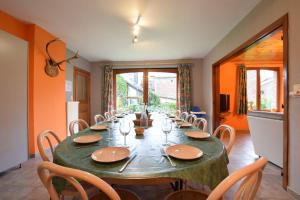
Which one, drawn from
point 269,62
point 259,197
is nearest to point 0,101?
point 259,197

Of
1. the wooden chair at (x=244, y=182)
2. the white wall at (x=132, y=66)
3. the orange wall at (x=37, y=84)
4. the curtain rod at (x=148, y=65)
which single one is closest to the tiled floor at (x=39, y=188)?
the orange wall at (x=37, y=84)

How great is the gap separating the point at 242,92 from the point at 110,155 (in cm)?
581

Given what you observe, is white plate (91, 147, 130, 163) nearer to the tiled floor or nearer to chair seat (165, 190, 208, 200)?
chair seat (165, 190, 208, 200)

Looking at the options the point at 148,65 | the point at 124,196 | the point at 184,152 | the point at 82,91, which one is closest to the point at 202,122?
the point at 184,152

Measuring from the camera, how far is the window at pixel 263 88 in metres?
5.98

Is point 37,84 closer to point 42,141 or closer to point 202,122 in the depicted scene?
point 42,141

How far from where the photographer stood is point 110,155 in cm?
107

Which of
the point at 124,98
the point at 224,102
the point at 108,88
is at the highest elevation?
the point at 108,88

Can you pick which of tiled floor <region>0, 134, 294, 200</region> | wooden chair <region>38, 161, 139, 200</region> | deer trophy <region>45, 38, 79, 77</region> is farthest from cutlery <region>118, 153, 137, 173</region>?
deer trophy <region>45, 38, 79, 77</region>

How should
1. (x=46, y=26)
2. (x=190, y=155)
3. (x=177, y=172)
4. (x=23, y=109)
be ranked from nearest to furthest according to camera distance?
(x=177, y=172)
(x=190, y=155)
(x=23, y=109)
(x=46, y=26)

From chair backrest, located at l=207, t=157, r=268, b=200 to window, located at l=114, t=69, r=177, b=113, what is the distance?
5.09 m

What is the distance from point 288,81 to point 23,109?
12.4ft

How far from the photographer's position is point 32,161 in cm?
280

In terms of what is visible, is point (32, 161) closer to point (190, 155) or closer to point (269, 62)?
point (190, 155)
